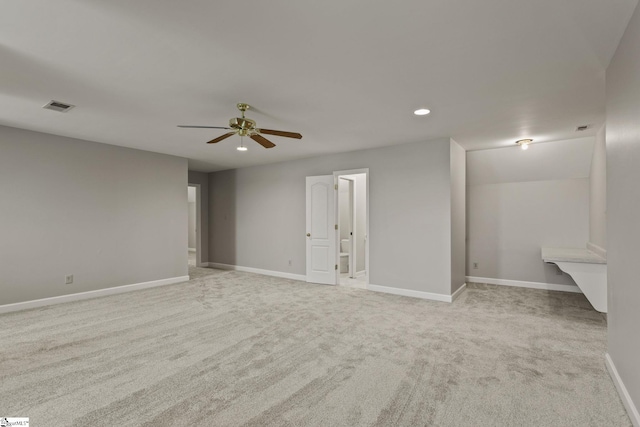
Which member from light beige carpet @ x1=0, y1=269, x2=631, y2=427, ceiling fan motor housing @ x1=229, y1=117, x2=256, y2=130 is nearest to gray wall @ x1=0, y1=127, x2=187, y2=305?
light beige carpet @ x1=0, y1=269, x2=631, y2=427

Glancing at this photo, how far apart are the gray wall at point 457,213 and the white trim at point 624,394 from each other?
2.36 m

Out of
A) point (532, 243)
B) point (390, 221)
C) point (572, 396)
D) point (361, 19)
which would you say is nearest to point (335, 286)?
point (390, 221)

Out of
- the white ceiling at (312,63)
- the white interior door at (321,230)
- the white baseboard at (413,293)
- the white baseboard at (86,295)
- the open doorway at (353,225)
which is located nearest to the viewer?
the white ceiling at (312,63)

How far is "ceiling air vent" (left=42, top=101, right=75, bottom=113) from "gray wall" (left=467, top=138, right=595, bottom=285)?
601 centimetres

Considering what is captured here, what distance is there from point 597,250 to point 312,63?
475 centimetres

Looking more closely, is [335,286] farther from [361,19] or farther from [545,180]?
[361,19]

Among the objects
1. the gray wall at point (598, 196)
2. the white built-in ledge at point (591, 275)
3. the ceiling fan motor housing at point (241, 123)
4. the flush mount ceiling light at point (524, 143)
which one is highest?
the flush mount ceiling light at point (524, 143)

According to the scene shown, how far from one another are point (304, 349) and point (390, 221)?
290 centimetres

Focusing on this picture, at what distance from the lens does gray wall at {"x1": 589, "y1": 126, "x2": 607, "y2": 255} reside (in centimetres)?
421

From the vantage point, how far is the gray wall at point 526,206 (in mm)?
5406

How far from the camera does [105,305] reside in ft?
15.4

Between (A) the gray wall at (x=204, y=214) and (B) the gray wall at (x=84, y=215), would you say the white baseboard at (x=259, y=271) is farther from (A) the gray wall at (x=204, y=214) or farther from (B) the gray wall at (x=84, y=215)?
(B) the gray wall at (x=84, y=215)

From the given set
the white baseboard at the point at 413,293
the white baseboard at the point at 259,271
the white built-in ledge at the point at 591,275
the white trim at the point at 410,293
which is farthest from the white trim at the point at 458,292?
the white baseboard at the point at 259,271

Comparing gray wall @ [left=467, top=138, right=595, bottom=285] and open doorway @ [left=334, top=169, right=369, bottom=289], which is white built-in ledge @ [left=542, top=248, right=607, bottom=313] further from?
open doorway @ [left=334, top=169, right=369, bottom=289]
